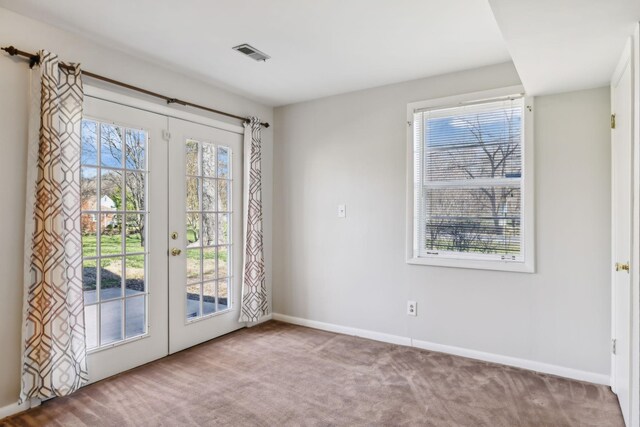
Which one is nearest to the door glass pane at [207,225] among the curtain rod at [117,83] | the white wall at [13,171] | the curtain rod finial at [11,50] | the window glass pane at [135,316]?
the curtain rod at [117,83]

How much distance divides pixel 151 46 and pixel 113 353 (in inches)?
88.4

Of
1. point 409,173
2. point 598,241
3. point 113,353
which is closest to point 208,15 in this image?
point 409,173

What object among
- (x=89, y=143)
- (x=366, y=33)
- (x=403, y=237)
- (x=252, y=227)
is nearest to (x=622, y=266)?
(x=403, y=237)

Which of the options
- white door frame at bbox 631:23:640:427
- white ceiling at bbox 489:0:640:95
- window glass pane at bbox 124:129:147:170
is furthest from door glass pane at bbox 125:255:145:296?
white door frame at bbox 631:23:640:427

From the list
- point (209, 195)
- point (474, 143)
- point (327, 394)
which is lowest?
point (327, 394)

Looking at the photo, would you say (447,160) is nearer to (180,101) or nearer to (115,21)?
(180,101)

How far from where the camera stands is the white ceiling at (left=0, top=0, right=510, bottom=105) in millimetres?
2256

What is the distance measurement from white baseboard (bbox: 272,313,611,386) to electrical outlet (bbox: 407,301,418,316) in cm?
24

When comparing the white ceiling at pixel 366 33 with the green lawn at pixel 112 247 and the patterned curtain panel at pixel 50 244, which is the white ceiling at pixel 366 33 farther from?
the green lawn at pixel 112 247

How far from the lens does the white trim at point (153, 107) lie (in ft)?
8.84

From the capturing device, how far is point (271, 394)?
256 centimetres

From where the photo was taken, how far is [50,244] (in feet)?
7.71

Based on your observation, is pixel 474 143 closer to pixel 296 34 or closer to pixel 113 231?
pixel 296 34

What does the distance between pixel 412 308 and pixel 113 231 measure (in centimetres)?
252
